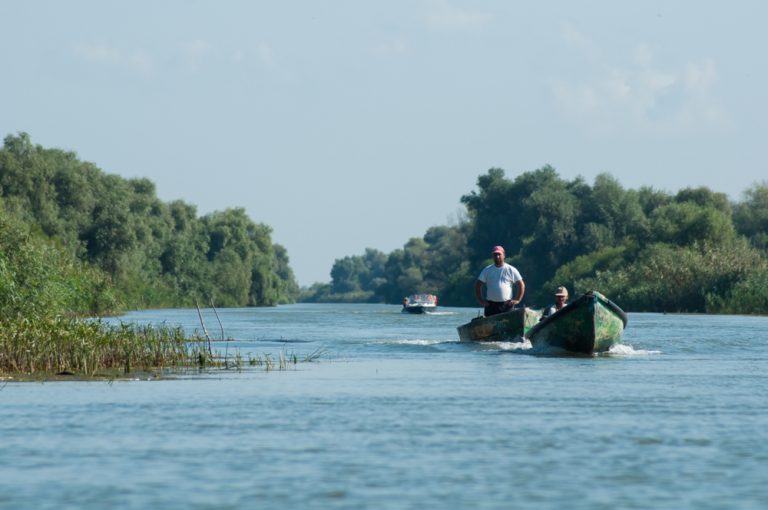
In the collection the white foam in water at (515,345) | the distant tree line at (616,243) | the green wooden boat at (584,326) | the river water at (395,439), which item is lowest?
the river water at (395,439)

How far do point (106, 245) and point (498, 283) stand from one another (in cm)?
5670

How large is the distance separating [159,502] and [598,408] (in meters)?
8.20

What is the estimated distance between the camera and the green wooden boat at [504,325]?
98.7 feet

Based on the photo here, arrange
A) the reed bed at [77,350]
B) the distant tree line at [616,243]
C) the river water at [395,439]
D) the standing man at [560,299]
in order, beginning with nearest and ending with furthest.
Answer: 1. the river water at [395,439]
2. the reed bed at [77,350]
3. the standing man at [560,299]
4. the distant tree line at [616,243]

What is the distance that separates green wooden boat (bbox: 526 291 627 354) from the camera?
1105 inches

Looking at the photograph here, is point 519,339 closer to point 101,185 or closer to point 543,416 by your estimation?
point 543,416

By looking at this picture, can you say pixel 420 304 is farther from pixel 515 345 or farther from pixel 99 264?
pixel 515 345

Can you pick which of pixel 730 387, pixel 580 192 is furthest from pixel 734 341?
pixel 580 192

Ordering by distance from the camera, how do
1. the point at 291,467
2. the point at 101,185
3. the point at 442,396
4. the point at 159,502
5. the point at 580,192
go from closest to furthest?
the point at 159,502
the point at 291,467
the point at 442,396
the point at 101,185
the point at 580,192

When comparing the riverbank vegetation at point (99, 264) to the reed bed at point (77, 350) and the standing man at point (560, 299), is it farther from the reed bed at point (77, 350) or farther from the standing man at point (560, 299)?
the standing man at point (560, 299)

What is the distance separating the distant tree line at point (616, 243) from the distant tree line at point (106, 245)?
2091 cm

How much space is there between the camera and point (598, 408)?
18.3 metres

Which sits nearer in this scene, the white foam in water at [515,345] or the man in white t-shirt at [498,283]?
the man in white t-shirt at [498,283]

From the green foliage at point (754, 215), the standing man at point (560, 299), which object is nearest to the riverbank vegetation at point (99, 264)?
the standing man at point (560, 299)
